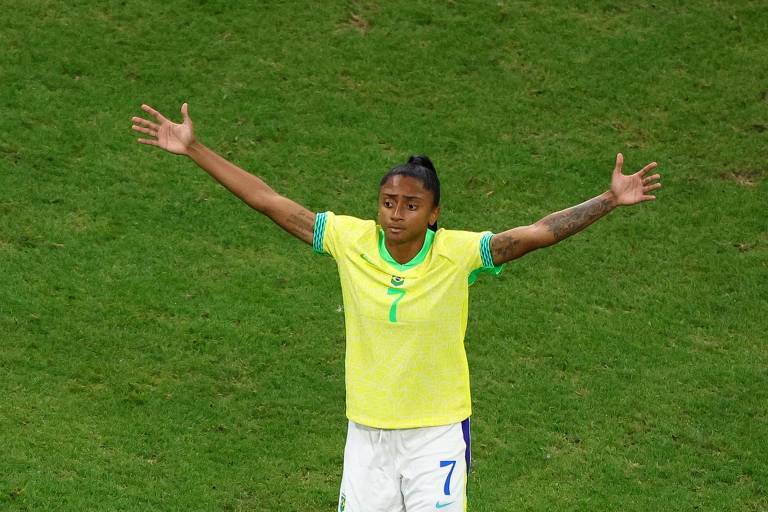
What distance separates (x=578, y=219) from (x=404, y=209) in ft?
2.97

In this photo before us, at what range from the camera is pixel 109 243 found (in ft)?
40.1

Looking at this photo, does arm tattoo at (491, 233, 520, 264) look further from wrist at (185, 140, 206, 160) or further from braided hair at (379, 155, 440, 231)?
wrist at (185, 140, 206, 160)

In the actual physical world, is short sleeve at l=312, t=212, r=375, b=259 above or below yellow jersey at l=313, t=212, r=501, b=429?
above

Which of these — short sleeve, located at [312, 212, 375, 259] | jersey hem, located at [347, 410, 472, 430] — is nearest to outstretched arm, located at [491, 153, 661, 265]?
short sleeve, located at [312, 212, 375, 259]

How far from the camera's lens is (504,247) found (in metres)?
6.70

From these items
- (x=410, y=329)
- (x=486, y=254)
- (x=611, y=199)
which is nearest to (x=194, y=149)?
(x=410, y=329)

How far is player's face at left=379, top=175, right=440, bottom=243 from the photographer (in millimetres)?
6672

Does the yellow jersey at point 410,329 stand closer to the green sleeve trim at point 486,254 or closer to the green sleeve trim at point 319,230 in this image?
the green sleeve trim at point 486,254

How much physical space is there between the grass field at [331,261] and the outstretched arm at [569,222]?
10.3ft

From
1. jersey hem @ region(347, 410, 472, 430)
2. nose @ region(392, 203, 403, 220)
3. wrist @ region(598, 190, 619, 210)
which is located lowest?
jersey hem @ region(347, 410, 472, 430)

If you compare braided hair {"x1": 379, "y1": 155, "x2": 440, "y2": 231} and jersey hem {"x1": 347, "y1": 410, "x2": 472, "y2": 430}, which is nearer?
jersey hem {"x1": 347, "y1": 410, "x2": 472, "y2": 430}

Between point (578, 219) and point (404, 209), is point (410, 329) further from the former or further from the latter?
point (578, 219)

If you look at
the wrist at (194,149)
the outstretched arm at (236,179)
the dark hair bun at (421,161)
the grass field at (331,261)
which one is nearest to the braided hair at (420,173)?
the dark hair bun at (421,161)

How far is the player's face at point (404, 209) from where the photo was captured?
667cm
